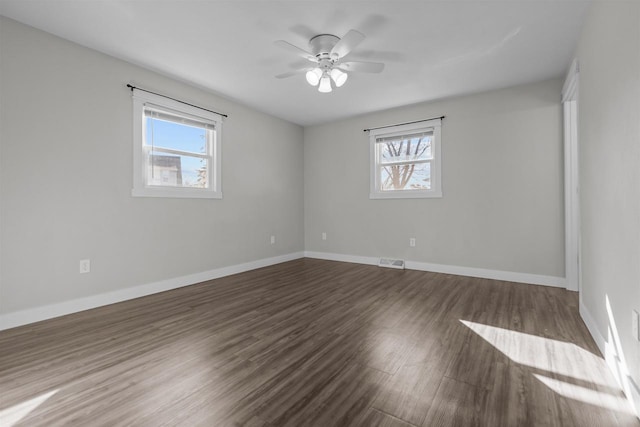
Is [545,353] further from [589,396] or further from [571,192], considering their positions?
[571,192]

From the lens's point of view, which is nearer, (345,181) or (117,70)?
(117,70)

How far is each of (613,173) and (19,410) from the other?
338 cm

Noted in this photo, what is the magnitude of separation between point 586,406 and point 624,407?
17 cm

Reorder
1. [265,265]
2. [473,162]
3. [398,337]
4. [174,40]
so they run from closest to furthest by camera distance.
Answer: [398,337], [174,40], [473,162], [265,265]

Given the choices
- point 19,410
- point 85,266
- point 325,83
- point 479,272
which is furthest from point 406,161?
point 19,410

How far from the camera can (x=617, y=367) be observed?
1.59 m

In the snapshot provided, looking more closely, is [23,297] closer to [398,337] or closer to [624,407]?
[398,337]

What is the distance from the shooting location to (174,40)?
2.67m

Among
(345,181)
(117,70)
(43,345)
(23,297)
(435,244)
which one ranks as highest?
(117,70)

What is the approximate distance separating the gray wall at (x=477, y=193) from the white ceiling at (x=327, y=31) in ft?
→ 1.47

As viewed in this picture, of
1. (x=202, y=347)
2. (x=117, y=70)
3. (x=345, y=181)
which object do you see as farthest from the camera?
(x=345, y=181)

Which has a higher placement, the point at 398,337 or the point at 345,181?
the point at 345,181

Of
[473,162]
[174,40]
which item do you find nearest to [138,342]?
[174,40]

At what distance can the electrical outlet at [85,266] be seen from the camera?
8.98ft
